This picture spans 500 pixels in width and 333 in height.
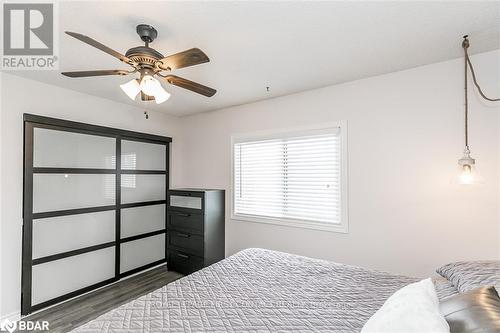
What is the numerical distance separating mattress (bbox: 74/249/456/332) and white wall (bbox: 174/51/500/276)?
0.66 meters

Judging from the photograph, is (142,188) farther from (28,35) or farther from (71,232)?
(28,35)

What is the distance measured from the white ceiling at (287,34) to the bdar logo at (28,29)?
9cm

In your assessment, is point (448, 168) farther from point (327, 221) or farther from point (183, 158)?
point (183, 158)

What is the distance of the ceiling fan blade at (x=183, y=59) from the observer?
1.44 meters

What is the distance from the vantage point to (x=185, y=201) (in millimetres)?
3492

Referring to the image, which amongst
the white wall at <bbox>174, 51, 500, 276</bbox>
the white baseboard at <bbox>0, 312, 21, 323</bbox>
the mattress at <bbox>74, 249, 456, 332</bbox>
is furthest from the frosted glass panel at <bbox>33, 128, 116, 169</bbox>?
the white wall at <bbox>174, 51, 500, 276</bbox>

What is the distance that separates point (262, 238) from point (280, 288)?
5.16ft

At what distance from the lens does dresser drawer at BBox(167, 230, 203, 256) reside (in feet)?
10.8

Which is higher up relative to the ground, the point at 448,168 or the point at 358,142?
the point at 358,142

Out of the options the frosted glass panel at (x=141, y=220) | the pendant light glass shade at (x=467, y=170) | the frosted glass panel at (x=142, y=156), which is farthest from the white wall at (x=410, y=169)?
the frosted glass panel at (x=142, y=156)

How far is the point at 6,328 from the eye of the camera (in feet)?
7.47

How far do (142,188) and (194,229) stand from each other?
1039 millimetres

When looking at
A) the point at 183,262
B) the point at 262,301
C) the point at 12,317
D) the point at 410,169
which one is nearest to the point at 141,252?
the point at 183,262

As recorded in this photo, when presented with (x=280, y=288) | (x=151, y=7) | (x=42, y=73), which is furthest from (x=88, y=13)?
(x=280, y=288)
